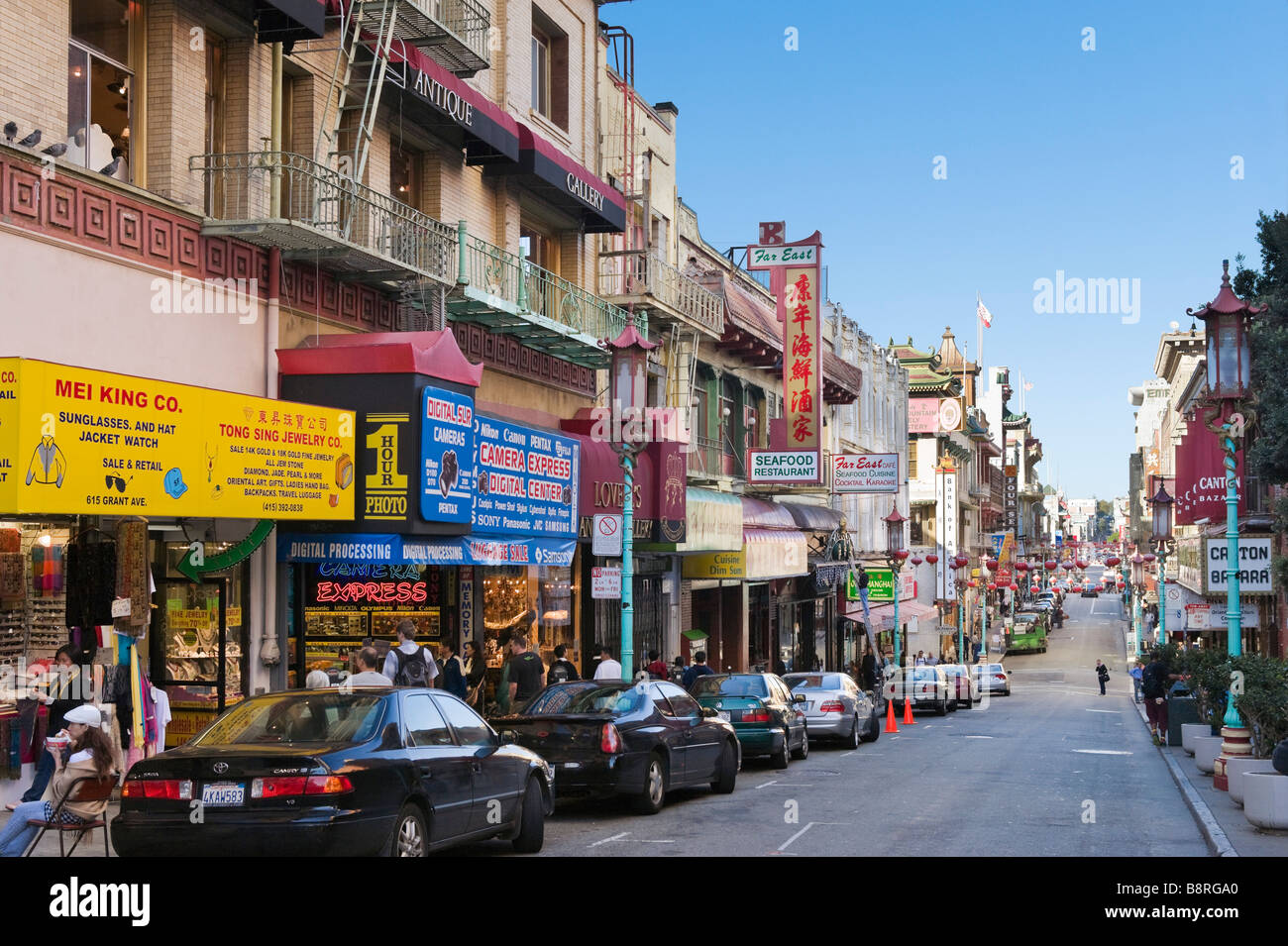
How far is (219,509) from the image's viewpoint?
49.8ft

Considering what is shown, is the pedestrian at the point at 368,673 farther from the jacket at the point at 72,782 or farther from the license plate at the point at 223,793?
the license plate at the point at 223,793

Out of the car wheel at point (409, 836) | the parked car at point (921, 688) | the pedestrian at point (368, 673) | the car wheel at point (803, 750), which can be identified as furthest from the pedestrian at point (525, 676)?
the parked car at point (921, 688)

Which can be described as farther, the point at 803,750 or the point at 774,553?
the point at 774,553

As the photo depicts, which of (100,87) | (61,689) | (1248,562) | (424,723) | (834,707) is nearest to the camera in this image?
(424,723)

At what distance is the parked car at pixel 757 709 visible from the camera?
70.2 feet

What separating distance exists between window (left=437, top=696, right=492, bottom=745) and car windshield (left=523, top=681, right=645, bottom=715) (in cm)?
327

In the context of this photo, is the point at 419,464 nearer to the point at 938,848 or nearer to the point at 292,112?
the point at 292,112

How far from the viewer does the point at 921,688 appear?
136 feet

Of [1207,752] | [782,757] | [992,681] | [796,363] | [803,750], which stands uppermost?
[796,363]

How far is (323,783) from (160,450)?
18.4 feet

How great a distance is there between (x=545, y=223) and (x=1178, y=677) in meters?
16.5

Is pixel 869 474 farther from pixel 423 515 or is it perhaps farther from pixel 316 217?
pixel 316 217

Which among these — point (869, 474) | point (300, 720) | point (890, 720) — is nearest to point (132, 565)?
point (300, 720)

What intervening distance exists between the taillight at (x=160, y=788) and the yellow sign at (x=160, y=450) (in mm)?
3463
